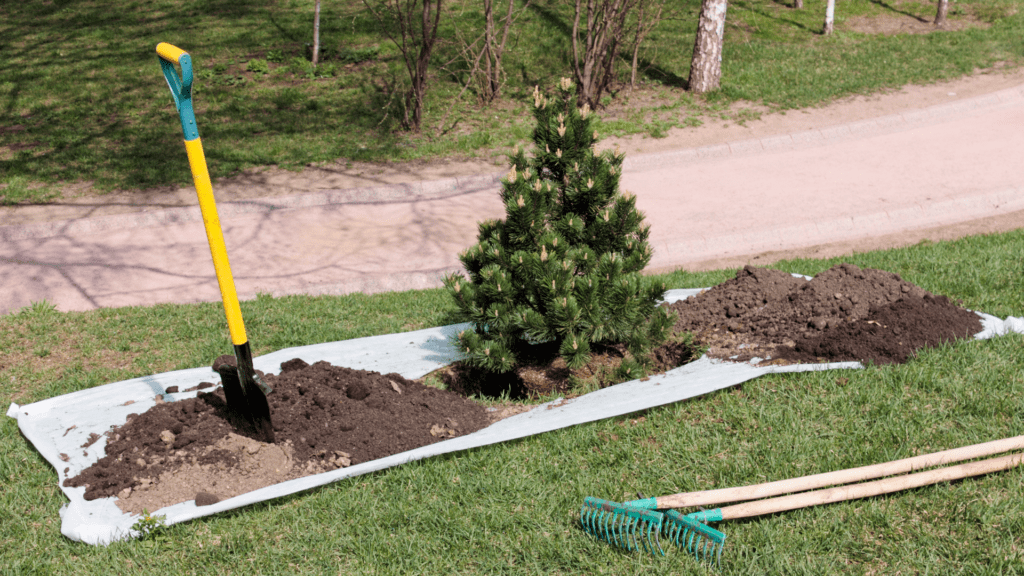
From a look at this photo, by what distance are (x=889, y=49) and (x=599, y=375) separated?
38.7 feet

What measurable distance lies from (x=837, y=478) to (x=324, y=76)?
426 inches

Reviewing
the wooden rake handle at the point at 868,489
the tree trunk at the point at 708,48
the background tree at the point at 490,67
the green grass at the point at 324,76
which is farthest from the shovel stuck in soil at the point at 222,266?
the tree trunk at the point at 708,48

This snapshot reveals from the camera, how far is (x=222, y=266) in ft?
10.6

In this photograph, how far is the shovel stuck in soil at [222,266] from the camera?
3.07 meters

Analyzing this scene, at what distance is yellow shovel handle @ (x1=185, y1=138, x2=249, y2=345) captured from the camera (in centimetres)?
312

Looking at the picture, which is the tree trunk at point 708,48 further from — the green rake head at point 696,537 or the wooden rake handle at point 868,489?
the green rake head at point 696,537

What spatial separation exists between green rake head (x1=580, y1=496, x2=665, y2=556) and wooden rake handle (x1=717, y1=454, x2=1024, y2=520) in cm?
27

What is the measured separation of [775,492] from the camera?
9.55ft

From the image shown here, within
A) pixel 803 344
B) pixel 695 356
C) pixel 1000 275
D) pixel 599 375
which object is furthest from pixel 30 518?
pixel 1000 275

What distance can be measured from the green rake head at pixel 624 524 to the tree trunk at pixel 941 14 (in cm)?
1510

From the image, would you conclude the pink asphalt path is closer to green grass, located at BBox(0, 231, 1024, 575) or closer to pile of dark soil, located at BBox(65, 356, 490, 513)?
Answer: green grass, located at BBox(0, 231, 1024, 575)

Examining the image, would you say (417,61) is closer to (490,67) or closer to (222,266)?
(490,67)

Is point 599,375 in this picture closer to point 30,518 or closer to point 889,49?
point 30,518

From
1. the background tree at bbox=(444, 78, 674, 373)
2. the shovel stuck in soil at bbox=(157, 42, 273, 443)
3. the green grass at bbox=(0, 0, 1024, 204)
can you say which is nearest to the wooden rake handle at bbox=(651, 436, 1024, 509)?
the background tree at bbox=(444, 78, 674, 373)
